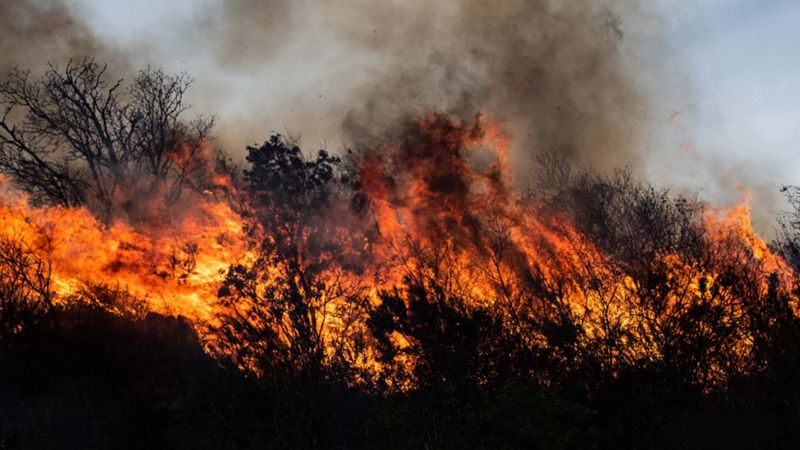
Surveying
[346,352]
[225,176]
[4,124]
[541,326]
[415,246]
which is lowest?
[346,352]

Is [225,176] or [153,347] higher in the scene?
[225,176]

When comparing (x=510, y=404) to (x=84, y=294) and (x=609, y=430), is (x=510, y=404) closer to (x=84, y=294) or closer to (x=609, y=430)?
(x=609, y=430)

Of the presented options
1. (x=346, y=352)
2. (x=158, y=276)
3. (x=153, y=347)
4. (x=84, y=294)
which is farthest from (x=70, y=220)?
(x=346, y=352)

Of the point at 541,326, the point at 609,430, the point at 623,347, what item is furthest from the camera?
the point at 541,326

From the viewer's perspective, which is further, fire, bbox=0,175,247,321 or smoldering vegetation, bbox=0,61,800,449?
fire, bbox=0,175,247,321

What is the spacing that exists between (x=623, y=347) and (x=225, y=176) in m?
19.8

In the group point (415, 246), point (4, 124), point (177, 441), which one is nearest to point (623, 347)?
point (415, 246)

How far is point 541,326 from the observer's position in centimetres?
2900

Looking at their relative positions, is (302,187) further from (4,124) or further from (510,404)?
(4,124)

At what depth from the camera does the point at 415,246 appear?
30328 millimetres

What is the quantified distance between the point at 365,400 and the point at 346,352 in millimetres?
2212

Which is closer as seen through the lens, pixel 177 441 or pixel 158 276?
pixel 177 441

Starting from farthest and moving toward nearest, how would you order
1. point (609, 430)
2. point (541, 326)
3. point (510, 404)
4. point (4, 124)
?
point (4, 124) → point (541, 326) → point (609, 430) → point (510, 404)

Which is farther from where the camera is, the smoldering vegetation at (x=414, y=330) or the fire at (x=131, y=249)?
the fire at (x=131, y=249)
